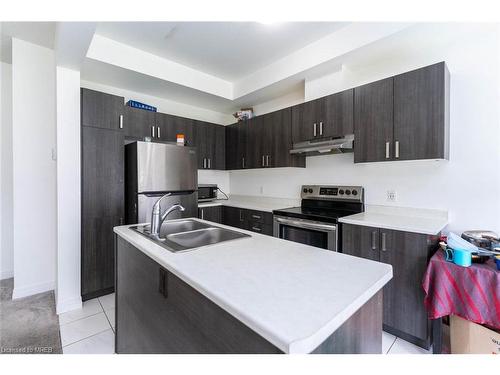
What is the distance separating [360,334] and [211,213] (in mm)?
2766

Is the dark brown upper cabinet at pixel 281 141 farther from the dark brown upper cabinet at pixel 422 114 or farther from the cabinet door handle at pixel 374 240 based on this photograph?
the cabinet door handle at pixel 374 240

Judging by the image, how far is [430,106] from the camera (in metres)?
1.90

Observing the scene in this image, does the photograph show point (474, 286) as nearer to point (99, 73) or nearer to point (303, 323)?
point (303, 323)

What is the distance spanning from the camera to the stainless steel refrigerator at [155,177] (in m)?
2.59

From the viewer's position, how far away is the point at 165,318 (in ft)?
3.43

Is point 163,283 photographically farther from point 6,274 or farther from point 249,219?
point 6,274

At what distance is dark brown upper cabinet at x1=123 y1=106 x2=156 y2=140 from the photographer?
279 centimetres

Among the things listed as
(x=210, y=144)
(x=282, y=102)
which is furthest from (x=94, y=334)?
(x=282, y=102)

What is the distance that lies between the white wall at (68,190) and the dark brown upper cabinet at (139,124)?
53 centimetres

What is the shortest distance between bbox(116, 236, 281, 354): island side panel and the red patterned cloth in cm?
155

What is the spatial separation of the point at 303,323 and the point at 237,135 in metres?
3.32

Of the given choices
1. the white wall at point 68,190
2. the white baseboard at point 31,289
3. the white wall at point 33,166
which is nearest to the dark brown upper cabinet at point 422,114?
the white wall at point 68,190
